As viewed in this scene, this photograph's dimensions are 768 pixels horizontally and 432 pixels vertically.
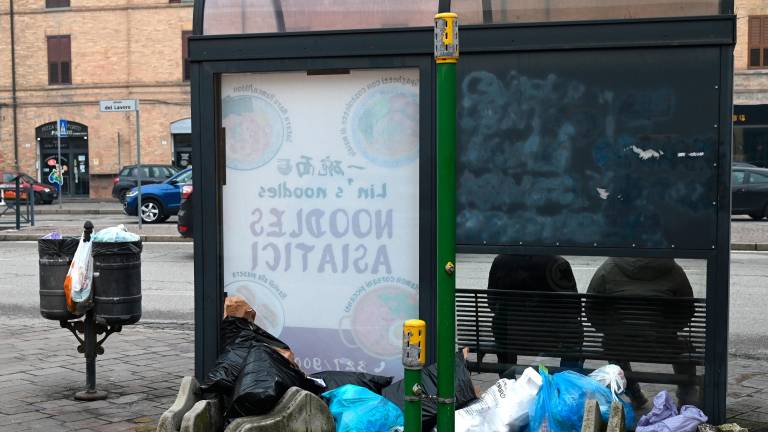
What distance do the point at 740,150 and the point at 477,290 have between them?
32.6 meters

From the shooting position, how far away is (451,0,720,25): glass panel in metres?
5.27

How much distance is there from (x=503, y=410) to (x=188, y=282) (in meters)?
8.65

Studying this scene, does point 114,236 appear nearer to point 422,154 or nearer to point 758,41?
point 422,154

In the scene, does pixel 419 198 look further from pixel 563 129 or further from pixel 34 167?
pixel 34 167

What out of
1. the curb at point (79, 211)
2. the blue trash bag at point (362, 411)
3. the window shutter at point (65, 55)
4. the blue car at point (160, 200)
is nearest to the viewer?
the blue trash bag at point (362, 411)

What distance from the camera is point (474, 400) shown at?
17.5 ft

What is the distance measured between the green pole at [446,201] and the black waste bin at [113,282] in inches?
130

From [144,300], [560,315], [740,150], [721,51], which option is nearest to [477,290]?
[560,315]

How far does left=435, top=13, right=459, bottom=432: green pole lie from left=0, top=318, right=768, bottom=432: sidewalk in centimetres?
190

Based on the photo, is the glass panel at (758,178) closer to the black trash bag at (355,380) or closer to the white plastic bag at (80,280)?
the black trash bag at (355,380)

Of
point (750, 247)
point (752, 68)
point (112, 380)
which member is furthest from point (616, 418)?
point (752, 68)

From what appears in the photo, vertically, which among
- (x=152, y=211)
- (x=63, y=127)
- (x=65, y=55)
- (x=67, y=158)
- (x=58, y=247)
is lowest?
(x=152, y=211)

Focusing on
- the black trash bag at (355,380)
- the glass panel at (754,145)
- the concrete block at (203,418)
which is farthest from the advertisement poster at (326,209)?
the glass panel at (754,145)

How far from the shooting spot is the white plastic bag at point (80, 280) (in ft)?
21.0
